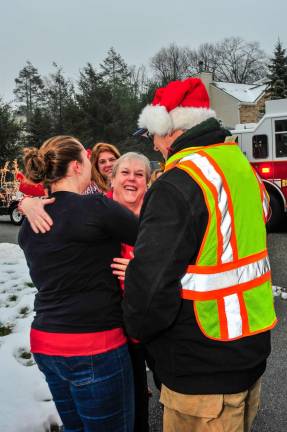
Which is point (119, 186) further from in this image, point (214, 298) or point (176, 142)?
point (214, 298)

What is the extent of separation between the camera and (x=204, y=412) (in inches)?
58.4

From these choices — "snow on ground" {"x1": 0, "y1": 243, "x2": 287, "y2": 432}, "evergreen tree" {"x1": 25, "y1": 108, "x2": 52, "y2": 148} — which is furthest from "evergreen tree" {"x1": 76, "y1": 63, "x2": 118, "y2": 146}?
"snow on ground" {"x1": 0, "y1": 243, "x2": 287, "y2": 432}

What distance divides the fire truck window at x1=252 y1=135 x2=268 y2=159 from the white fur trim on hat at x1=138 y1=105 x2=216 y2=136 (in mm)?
9637

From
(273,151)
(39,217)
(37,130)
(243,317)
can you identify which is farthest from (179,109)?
(37,130)

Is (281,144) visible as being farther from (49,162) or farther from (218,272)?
(218,272)

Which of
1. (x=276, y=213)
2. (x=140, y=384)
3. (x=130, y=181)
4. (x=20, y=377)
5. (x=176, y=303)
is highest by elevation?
(x=130, y=181)

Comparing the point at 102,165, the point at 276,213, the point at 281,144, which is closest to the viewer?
the point at 102,165

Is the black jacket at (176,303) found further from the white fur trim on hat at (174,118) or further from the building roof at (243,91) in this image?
the building roof at (243,91)

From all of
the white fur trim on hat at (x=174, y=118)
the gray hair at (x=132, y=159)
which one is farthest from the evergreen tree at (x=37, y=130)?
the white fur trim on hat at (x=174, y=118)

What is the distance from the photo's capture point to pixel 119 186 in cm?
270

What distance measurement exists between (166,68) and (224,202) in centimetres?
6579

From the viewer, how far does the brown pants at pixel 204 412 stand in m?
1.48

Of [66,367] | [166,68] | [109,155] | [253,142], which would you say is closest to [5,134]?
[253,142]

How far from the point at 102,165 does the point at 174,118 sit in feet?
6.65
